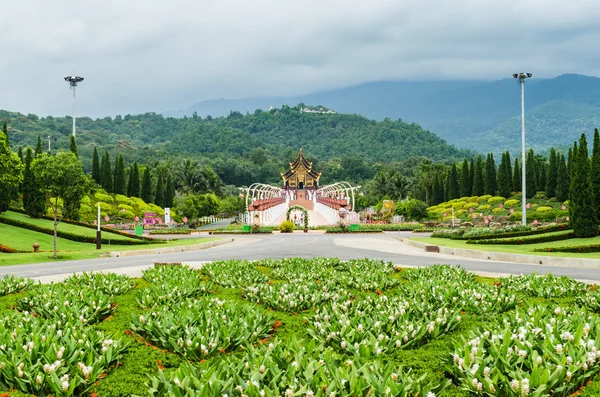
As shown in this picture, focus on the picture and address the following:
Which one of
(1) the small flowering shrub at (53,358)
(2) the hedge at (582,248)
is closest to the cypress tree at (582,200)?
(2) the hedge at (582,248)

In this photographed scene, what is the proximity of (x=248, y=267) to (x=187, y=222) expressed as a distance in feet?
166

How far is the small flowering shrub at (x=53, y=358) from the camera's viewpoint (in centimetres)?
544

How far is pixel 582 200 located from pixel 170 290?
862 inches

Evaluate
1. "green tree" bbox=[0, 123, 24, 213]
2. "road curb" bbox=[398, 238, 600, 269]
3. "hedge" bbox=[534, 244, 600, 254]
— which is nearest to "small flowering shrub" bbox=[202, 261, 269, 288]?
"road curb" bbox=[398, 238, 600, 269]

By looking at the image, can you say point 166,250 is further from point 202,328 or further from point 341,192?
point 341,192

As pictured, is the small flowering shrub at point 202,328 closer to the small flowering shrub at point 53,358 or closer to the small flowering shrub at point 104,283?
the small flowering shrub at point 53,358

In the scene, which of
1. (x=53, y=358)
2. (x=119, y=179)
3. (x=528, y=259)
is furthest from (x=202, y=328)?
(x=119, y=179)

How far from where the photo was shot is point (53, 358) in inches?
231

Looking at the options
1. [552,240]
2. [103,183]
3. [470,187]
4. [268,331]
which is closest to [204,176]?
→ [103,183]

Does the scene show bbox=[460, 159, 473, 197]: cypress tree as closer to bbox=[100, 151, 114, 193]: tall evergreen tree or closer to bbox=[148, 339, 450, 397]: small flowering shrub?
bbox=[100, 151, 114, 193]: tall evergreen tree

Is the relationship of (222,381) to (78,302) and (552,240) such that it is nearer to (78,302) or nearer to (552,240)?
(78,302)

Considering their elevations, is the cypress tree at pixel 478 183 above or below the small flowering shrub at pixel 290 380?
above

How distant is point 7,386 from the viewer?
5.65 metres

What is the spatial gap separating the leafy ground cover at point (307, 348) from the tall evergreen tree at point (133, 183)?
56.4m
